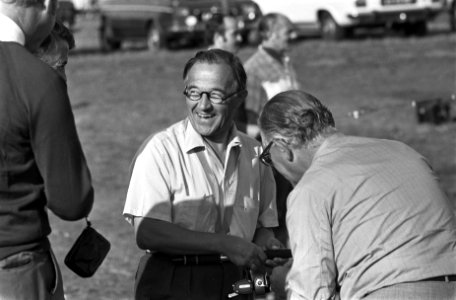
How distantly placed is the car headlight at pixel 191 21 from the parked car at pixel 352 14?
1667mm

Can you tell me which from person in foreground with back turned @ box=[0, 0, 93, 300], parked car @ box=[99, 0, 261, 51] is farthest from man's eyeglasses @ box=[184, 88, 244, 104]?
parked car @ box=[99, 0, 261, 51]

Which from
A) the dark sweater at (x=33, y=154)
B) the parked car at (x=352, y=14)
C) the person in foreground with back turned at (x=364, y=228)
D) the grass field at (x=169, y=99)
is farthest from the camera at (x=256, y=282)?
the parked car at (x=352, y=14)

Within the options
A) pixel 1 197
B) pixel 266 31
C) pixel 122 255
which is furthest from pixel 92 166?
pixel 1 197

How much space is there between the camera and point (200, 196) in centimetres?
475

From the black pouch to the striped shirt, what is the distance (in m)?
0.92

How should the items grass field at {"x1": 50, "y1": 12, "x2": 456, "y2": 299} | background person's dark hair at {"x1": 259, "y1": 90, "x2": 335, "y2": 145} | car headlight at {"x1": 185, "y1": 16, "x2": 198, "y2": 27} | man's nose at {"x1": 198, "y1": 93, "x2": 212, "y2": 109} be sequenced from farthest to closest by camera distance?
car headlight at {"x1": 185, "y1": 16, "x2": 198, "y2": 27}
grass field at {"x1": 50, "y1": 12, "x2": 456, "y2": 299}
man's nose at {"x1": 198, "y1": 93, "x2": 212, "y2": 109}
background person's dark hair at {"x1": 259, "y1": 90, "x2": 335, "y2": 145}

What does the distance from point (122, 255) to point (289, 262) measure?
4856 millimetres

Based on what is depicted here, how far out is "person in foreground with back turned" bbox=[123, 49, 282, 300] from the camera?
467cm

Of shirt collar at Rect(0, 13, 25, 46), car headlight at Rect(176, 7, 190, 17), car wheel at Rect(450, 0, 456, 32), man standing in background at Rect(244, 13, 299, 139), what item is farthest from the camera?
car wheel at Rect(450, 0, 456, 32)

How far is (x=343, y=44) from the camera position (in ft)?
78.0

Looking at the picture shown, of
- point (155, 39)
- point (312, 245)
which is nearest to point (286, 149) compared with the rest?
point (312, 245)

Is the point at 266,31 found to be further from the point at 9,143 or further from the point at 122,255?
the point at 9,143

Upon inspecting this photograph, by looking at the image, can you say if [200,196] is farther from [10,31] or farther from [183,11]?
[183,11]

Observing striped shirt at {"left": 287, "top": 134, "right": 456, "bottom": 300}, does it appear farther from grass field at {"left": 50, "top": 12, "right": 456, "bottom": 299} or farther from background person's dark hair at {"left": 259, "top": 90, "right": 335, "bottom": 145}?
grass field at {"left": 50, "top": 12, "right": 456, "bottom": 299}
